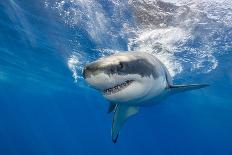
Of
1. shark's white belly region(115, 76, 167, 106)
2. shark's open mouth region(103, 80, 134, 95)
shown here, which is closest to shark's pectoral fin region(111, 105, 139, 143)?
shark's white belly region(115, 76, 167, 106)

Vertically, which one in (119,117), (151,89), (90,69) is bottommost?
(119,117)

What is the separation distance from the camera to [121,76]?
5.21m

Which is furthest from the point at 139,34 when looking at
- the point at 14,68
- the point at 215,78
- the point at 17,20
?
the point at 14,68

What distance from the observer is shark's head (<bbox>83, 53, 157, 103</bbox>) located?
4855mm

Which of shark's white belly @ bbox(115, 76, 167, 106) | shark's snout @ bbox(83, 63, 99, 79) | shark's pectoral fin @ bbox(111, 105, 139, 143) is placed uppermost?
shark's snout @ bbox(83, 63, 99, 79)

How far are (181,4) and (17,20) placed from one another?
9.76 metres

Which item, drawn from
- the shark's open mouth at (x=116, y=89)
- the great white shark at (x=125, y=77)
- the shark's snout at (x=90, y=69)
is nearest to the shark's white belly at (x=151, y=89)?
the great white shark at (x=125, y=77)

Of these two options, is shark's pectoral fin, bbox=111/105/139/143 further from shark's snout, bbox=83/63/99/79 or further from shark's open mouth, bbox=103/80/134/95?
shark's snout, bbox=83/63/99/79

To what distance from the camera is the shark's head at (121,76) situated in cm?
486

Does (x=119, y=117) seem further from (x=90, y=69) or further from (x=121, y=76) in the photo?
(x=90, y=69)

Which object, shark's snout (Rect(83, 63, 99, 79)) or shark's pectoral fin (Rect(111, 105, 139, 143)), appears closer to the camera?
shark's snout (Rect(83, 63, 99, 79))

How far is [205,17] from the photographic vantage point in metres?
13.0

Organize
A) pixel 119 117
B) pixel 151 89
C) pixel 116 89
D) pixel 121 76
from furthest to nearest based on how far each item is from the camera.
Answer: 1. pixel 119 117
2. pixel 151 89
3. pixel 116 89
4. pixel 121 76

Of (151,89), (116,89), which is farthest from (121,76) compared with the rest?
(151,89)
